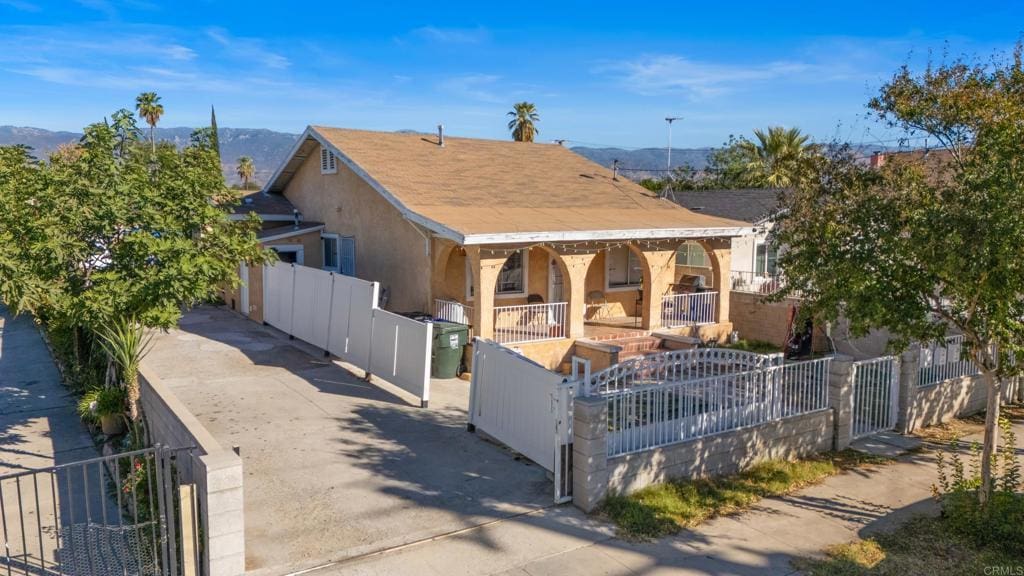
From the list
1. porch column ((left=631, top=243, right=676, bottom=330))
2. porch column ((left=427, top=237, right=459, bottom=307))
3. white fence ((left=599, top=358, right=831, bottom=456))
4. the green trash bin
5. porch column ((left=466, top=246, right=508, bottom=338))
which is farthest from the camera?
porch column ((left=631, top=243, right=676, bottom=330))

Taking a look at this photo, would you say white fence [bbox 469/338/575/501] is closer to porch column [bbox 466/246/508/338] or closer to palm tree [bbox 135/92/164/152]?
porch column [bbox 466/246/508/338]

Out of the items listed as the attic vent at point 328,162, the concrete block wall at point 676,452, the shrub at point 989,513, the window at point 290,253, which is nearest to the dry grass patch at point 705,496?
the concrete block wall at point 676,452

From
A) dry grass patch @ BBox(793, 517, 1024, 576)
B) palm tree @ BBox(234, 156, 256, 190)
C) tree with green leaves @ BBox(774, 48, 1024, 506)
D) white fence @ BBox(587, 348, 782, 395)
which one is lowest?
dry grass patch @ BBox(793, 517, 1024, 576)

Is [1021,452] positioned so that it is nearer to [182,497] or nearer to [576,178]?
[182,497]

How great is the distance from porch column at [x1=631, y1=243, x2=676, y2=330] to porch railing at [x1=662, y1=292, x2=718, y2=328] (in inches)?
15.4

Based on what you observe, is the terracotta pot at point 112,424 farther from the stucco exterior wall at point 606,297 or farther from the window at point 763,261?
the window at point 763,261

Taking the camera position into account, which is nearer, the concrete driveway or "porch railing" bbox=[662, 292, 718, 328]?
the concrete driveway

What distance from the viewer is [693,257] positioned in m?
24.7

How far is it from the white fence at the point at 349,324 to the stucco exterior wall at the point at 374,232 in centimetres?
214

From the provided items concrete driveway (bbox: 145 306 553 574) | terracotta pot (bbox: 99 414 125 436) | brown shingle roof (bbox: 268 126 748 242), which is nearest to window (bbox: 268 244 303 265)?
brown shingle roof (bbox: 268 126 748 242)

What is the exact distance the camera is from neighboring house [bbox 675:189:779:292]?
68.6 feet

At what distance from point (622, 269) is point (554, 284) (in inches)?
102

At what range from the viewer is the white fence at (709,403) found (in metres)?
8.09

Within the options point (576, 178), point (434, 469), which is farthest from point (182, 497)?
point (576, 178)
